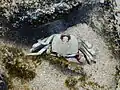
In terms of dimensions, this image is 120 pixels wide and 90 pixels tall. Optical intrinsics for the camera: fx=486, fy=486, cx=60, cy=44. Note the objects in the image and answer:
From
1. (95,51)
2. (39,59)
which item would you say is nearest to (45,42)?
(39,59)

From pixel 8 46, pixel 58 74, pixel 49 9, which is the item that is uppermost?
pixel 49 9

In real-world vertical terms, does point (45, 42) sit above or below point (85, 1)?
below

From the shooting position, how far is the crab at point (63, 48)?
4.80 metres

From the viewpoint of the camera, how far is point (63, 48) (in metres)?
4.82

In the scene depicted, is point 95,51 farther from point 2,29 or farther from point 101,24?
point 2,29

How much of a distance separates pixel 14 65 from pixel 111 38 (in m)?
1.07

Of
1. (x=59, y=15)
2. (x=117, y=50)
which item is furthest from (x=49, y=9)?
(x=117, y=50)

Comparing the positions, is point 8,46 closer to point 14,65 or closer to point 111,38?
point 14,65

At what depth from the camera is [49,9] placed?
15.6 feet

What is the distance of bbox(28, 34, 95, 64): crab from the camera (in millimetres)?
4797

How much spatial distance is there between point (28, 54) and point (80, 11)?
2.45 feet

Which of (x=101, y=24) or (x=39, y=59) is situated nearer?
(x=39, y=59)

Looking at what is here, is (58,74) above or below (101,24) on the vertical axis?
below

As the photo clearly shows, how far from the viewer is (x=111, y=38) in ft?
16.4
